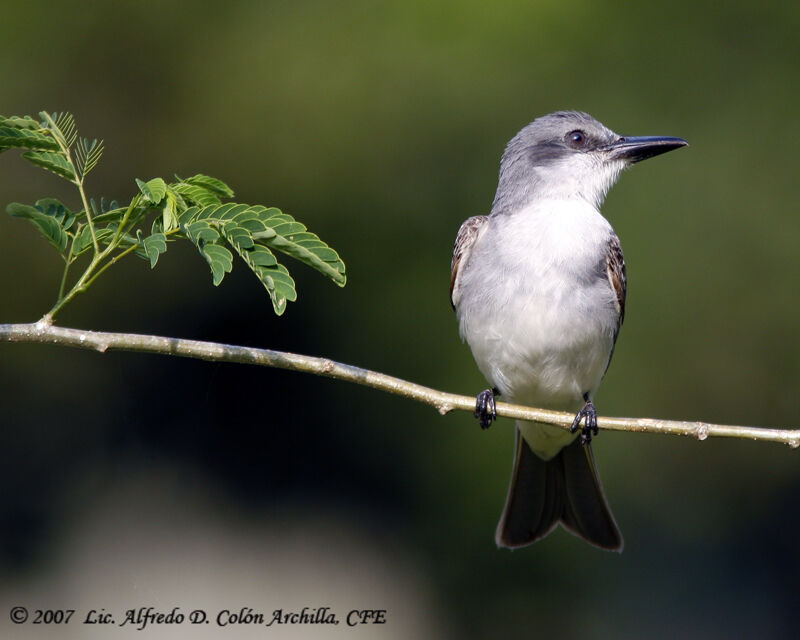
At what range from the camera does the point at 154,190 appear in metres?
3.28

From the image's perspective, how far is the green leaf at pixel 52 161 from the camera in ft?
11.0

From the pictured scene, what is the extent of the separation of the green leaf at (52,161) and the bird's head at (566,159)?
7.74 feet

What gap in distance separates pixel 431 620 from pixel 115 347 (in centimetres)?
741

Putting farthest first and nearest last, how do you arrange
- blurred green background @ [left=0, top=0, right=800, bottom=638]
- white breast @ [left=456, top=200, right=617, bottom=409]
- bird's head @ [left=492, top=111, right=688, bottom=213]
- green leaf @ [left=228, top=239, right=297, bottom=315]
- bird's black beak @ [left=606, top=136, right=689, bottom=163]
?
blurred green background @ [left=0, top=0, right=800, bottom=638] → bird's black beak @ [left=606, top=136, right=689, bottom=163] → bird's head @ [left=492, top=111, right=688, bottom=213] → white breast @ [left=456, top=200, right=617, bottom=409] → green leaf @ [left=228, top=239, right=297, bottom=315]

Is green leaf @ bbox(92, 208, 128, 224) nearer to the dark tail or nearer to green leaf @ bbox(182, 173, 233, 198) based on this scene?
green leaf @ bbox(182, 173, 233, 198)

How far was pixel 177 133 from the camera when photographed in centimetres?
1070

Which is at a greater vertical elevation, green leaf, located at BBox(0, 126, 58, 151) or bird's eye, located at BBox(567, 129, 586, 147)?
bird's eye, located at BBox(567, 129, 586, 147)

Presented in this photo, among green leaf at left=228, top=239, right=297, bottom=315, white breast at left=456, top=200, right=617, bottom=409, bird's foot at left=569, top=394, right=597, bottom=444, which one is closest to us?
green leaf at left=228, top=239, right=297, bottom=315

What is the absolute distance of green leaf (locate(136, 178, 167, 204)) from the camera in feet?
10.5

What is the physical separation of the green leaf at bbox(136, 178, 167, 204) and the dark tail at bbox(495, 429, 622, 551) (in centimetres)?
269

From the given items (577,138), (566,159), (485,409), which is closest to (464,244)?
(566,159)

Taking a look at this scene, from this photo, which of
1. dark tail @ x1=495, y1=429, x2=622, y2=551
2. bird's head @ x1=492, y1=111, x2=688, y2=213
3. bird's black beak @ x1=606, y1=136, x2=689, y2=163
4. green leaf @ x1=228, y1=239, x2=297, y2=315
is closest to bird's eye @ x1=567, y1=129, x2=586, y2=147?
bird's head @ x1=492, y1=111, x2=688, y2=213

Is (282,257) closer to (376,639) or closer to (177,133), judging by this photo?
Result: (177,133)

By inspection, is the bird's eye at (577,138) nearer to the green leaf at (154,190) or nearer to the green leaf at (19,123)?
the green leaf at (154,190)
